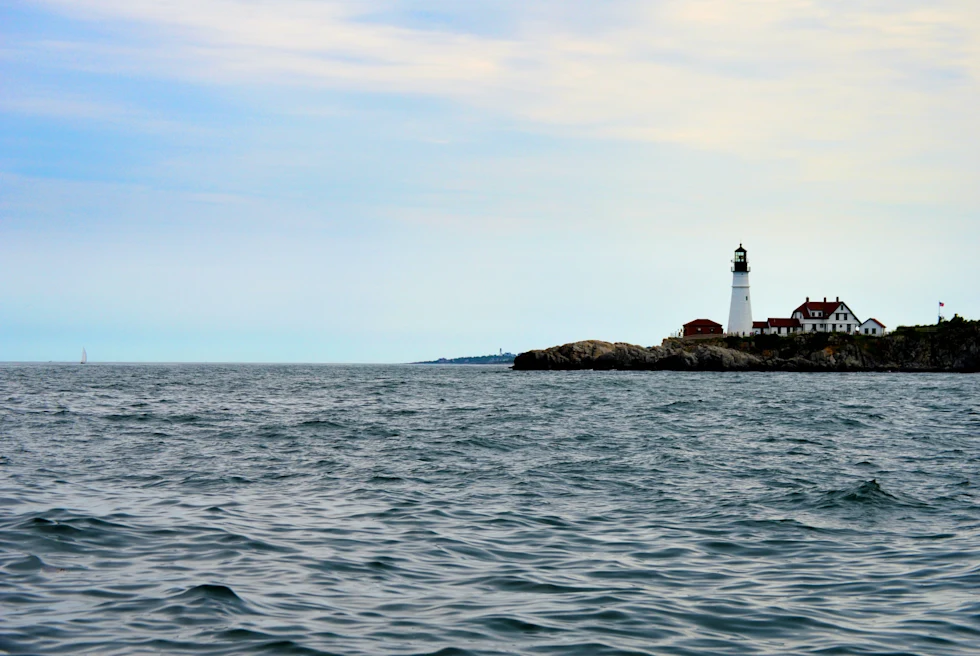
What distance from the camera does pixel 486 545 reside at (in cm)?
1335

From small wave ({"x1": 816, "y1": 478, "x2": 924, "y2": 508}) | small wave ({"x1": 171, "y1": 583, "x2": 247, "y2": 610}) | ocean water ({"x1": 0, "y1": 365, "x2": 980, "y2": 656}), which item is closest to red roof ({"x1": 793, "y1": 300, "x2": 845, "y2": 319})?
ocean water ({"x1": 0, "y1": 365, "x2": 980, "y2": 656})

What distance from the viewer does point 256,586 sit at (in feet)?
35.1

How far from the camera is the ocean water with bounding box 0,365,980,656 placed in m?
9.03

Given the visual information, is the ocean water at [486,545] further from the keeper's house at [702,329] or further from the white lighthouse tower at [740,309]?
the keeper's house at [702,329]

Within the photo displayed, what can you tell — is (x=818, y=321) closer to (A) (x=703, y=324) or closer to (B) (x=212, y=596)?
(A) (x=703, y=324)

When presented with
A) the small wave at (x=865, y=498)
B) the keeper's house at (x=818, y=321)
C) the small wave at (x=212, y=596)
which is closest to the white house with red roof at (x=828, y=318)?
the keeper's house at (x=818, y=321)

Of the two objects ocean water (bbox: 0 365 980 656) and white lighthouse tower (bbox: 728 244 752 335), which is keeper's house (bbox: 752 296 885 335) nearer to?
white lighthouse tower (bbox: 728 244 752 335)

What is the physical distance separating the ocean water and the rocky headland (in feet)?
368

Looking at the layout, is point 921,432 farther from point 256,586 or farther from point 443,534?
point 256,586

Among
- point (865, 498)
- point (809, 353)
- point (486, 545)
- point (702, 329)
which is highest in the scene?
point (702, 329)

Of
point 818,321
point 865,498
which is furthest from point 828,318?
point 865,498

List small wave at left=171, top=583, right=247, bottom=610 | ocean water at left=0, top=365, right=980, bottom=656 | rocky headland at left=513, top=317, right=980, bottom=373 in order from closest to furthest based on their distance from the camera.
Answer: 1. ocean water at left=0, top=365, right=980, bottom=656
2. small wave at left=171, top=583, right=247, bottom=610
3. rocky headland at left=513, top=317, right=980, bottom=373

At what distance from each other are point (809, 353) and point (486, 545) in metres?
138

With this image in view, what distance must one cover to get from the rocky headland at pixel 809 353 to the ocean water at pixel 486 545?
11207cm
